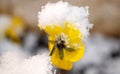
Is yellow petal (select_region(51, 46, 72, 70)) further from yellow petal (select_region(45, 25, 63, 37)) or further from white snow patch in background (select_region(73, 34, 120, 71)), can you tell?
white snow patch in background (select_region(73, 34, 120, 71))

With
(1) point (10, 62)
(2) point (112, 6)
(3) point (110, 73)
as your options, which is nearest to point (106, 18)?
(2) point (112, 6)

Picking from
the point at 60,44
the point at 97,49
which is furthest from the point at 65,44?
the point at 97,49

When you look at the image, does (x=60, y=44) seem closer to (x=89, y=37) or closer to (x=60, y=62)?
(x=60, y=62)

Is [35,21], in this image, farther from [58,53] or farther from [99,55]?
[58,53]

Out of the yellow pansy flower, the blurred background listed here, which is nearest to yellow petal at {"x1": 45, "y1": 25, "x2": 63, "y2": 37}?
the yellow pansy flower

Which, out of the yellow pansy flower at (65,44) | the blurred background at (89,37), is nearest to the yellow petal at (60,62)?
the yellow pansy flower at (65,44)
